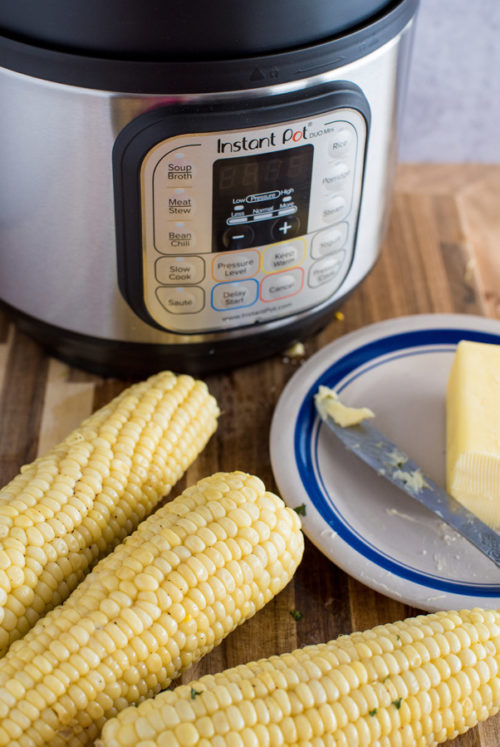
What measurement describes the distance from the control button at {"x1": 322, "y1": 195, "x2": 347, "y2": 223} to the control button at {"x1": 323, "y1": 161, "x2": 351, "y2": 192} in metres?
0.02

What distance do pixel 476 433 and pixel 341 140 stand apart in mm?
376

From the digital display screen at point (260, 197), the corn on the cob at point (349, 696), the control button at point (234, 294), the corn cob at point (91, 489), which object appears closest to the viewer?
the corn on the cob at point (349, 696)

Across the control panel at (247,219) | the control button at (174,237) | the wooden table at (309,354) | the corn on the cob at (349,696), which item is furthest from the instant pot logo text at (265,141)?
the corn on the cob at (349,696)

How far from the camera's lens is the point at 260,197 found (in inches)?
38.5

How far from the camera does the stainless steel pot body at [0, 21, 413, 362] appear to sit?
0.89 meters

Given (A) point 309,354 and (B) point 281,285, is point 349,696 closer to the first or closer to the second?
(B) point 281,285

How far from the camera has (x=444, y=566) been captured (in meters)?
1.00

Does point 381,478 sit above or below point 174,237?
below

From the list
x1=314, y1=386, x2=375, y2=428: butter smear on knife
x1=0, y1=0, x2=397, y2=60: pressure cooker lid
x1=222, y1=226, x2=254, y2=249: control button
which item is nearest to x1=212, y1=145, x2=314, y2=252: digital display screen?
x1=222, y1=226, x2=254, y2=249: control button

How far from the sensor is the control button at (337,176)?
100 centimetres

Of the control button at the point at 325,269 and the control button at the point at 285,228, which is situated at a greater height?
the control button at the point at 285,228

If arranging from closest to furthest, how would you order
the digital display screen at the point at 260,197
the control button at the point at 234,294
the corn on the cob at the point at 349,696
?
1. the corn on the cob at the point at 349,696
2. the digital display screen at the point at 260,197
3. the control button at the point at 234,294

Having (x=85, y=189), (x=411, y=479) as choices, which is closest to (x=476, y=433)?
(x=411, y=479)

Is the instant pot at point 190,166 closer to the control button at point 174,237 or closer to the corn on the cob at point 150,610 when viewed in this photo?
the control button at point 174,237
